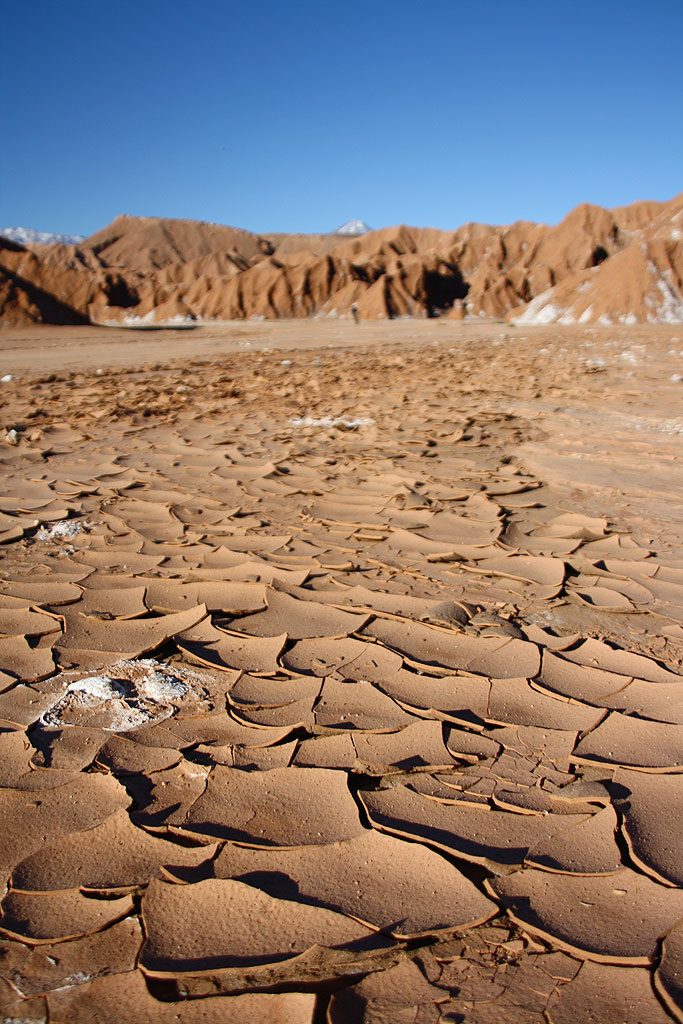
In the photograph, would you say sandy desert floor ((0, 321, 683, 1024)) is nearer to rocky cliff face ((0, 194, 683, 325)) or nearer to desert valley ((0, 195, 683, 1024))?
desert valley ((0, 195, 683, 1024))

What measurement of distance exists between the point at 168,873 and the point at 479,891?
1.69 feet

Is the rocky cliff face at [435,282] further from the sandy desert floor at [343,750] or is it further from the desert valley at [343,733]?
the sandy desert floor at [343,750]

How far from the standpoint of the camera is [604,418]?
18.0ft

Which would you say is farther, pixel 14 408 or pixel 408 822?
pixel 14 408

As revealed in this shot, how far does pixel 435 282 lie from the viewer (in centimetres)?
4916

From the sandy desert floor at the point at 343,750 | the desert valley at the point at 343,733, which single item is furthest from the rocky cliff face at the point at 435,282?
the sandy desert floor at the point at 343,750

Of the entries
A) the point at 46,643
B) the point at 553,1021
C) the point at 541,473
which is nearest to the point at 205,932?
the point at 553,1021

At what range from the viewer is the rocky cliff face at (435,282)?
28.0 m

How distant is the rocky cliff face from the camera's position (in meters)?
28.0

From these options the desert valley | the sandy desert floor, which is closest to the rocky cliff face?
the desert valley

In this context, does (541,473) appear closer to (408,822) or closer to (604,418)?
(604,418)

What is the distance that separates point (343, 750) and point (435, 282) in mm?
50744

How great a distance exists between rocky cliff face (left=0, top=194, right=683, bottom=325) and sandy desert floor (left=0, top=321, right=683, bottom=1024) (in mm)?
24556

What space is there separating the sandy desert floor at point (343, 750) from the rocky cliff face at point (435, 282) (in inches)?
967
